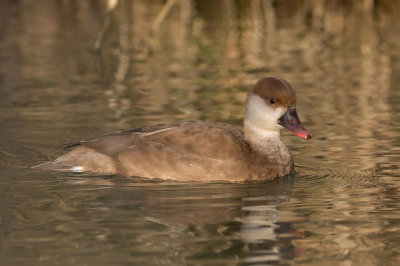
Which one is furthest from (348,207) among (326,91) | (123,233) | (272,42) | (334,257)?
(272,42)

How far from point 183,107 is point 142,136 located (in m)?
3.36

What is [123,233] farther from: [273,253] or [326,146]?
[326,146]

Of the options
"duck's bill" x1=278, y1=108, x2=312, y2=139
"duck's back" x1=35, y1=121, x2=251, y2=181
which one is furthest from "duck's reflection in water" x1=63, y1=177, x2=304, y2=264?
"duck's bill" x1=278, y1=108, x2=312, y2=139

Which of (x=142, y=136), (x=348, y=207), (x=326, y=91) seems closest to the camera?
(x=348, y=207)

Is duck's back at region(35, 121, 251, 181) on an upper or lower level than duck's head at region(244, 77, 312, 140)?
lower

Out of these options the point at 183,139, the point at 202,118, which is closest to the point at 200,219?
the point at 183,139

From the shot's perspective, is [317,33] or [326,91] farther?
[317,33]

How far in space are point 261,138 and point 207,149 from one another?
660 mm

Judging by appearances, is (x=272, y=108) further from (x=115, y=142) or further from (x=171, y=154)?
(x=115, y=142)

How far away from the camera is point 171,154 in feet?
28.2

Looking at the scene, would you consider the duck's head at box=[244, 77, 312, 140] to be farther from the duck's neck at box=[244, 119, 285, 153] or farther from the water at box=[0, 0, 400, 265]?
the water at box=[0, 0, 400, 265]

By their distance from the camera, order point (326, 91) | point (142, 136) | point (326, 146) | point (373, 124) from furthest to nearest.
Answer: point (326, 91) < point (373, 124) < point (326, 146) < point (142, 136)

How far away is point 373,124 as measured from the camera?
10961 mm

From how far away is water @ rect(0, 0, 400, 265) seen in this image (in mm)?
6477
